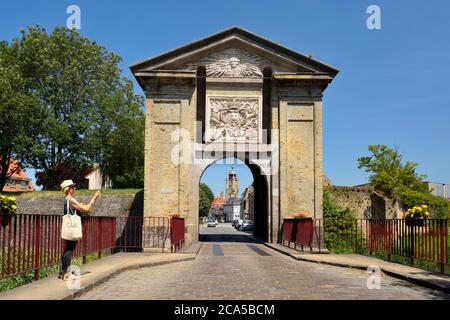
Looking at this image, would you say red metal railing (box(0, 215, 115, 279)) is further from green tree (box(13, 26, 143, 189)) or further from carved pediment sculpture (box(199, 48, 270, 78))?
green tree (box(13, 26, 143, 189))

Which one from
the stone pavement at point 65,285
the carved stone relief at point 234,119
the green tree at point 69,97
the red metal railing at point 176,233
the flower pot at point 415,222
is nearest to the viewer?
the stone pavement at point 65,285

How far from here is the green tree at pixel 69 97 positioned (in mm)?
33812

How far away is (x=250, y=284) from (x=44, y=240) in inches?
163

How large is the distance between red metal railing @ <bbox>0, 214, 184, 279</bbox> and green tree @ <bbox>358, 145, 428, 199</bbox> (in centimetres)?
2588

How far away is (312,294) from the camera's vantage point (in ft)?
25.1

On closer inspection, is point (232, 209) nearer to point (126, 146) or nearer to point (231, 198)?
point (231, 198)

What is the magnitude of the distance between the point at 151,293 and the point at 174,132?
1370 cm

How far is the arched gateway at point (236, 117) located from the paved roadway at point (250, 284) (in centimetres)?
859

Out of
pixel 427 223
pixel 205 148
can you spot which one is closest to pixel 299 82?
pixel 205 148

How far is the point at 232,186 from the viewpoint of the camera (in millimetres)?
141000

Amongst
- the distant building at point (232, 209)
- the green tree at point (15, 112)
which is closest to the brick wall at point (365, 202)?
the green tree at point (15, 112)

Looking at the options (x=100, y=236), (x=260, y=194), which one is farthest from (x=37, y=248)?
(x=260, y=194)

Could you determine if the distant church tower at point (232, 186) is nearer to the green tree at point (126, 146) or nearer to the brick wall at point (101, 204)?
the green tree at point (126, 146)
